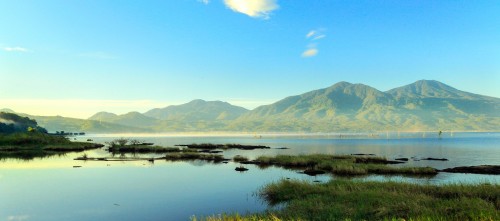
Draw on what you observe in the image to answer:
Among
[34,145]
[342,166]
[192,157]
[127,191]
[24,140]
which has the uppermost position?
[24,140]

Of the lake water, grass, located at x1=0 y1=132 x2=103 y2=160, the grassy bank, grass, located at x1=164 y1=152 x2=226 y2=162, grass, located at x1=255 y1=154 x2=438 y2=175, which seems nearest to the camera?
the grassy bank

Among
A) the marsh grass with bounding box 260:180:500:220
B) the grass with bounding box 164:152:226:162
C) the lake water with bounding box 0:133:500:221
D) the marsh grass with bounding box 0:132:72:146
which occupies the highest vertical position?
the marsh grass with bounding box 0:132:72:146

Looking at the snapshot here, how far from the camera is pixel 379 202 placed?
87.1 ft

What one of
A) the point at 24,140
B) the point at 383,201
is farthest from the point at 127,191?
the point at 24,140

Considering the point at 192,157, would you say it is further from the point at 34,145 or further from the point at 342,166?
the point at 34,145

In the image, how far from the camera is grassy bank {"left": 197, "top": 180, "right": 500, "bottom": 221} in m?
20.8

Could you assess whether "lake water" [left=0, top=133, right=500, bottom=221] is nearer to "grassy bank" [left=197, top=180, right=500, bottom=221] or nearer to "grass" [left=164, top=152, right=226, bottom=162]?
"grassy bank" [left=197, top=180, right=500, bottom=221]

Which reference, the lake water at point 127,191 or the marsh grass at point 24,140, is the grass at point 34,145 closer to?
the marsh grass at point 24,140

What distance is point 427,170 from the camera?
188ft

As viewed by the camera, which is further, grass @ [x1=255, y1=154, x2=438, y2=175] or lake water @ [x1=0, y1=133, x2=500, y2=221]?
grass @ [x1=255, y1=154, x2=438, y2=175]

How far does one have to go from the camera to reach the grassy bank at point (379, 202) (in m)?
20.8

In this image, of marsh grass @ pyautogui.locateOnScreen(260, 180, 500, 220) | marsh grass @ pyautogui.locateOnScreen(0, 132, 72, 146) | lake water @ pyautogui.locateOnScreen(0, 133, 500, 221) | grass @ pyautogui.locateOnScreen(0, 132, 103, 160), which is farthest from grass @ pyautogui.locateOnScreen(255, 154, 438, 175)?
marsh grass @ pyautogui.locateOnScreen(0, 132, 72, 146)

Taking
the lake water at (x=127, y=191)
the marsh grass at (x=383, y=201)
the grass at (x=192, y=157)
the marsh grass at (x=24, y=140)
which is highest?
the marsh grass at (x=24, y=140)

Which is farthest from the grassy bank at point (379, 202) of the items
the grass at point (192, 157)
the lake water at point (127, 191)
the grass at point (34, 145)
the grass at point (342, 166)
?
the grass at point (34, 145)
